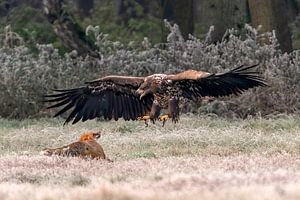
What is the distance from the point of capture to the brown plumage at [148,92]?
38.4ft

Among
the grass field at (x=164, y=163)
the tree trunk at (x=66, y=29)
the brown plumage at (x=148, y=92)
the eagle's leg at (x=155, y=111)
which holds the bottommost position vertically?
the grass field at (x=164, y=163)

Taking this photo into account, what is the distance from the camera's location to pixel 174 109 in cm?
1179

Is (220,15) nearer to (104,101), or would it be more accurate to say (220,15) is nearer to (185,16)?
(185,16)

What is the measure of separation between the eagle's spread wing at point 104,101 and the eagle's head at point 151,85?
11.9 inches

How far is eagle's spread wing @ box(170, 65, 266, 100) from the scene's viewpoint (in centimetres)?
1158

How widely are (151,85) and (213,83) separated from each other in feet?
2.47

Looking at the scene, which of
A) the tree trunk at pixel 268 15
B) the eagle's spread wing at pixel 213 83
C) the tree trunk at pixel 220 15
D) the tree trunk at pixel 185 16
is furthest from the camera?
the tree trunk at pixel 185 16

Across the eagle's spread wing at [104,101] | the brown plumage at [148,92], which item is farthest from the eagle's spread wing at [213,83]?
A: the eagle's spread wing at [104,101]

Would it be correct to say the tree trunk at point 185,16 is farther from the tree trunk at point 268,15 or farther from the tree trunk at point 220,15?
the tree trunk at point 268,15

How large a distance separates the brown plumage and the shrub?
442 centimetres

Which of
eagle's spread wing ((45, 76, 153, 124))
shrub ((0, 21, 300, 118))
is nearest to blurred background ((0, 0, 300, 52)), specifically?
shrub ((0, 21, 300, 118))

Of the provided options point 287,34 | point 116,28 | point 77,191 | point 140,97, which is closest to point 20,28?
point 116,28

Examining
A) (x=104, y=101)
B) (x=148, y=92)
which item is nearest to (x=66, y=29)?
(x=104, y=101)

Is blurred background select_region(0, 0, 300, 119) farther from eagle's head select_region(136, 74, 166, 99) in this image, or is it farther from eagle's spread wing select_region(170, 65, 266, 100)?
eagle's head select_region(136, 74, 166, 99)
